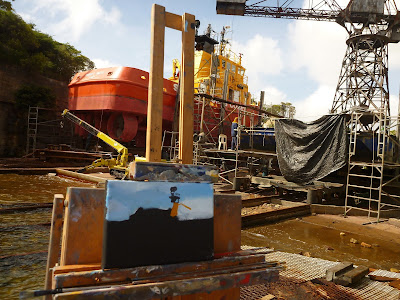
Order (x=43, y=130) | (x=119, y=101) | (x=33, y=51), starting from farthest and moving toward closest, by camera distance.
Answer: (x=33, y=51), (x=43, y=130), (x=119, y=101)

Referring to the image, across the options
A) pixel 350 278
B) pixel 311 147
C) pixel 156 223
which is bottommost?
pixel 350 278

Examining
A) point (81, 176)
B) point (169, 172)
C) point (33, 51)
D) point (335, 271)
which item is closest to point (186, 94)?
point (169, 172)

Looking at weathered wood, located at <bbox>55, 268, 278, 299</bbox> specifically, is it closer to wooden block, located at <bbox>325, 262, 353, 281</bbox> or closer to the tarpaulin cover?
wooden block, located at <bbox>325, 262, 353, 281</bbox>

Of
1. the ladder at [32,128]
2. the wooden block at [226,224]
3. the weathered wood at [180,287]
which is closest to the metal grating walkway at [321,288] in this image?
the wooden block at [226,224]

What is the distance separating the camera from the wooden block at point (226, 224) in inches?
93.1

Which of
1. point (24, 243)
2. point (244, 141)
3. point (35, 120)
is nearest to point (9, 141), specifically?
point (35, 120)

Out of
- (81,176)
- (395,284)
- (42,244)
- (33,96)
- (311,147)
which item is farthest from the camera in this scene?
(33,96)

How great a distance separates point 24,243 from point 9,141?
17.2 meters

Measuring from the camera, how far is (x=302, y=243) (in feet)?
20.7

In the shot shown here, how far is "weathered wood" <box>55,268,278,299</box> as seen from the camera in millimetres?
1575

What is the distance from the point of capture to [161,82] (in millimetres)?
2672

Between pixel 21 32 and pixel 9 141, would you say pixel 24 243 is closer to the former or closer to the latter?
pixel 9 141

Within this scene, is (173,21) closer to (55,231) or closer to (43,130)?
(55,231)

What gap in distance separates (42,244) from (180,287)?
4.44 metres
